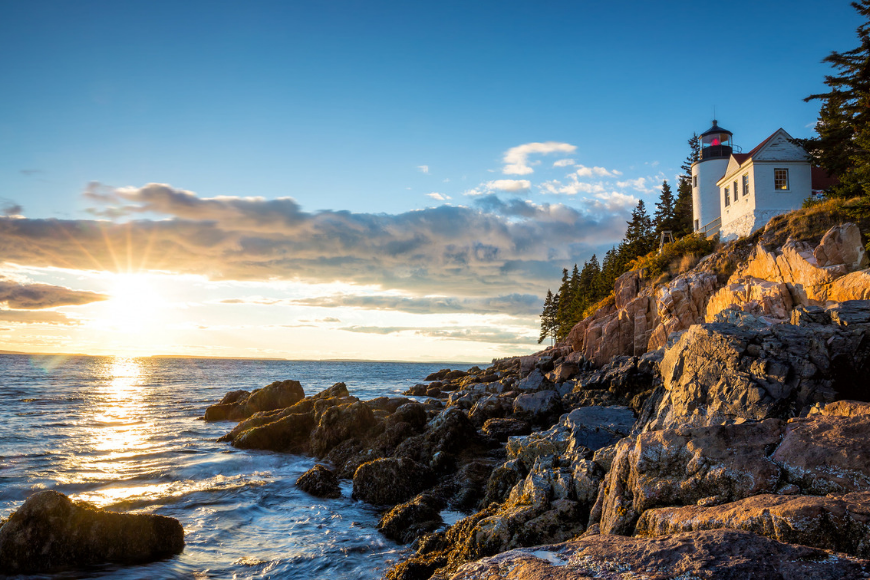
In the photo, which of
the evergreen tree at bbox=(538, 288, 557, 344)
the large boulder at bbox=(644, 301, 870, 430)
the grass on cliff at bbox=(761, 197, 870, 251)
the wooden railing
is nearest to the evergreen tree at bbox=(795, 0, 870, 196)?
the grass on cliff at bbox=(761, 197, 870, 251)

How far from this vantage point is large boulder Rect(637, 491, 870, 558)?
15.0 ft

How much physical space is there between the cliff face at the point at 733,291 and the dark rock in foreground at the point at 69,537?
714 inches

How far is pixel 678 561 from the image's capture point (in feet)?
14.9

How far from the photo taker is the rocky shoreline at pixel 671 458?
4.80m

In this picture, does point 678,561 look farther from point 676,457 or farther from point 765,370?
point 765,370

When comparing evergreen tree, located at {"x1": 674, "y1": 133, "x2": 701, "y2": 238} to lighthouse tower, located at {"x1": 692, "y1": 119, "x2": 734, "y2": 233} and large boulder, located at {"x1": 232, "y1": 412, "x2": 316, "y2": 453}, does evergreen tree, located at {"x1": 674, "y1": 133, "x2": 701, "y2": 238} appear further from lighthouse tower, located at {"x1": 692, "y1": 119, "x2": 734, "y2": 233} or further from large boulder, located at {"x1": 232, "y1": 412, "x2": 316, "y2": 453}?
large boulder, located at {"x1": 232, "y1": 412, "x2": 316, "y2": 453}

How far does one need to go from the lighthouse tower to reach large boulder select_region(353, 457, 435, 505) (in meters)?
33.4

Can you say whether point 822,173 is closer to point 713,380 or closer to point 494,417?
point 494,417

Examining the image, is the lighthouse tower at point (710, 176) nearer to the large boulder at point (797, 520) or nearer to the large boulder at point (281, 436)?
the large boulder at point (281, 436)

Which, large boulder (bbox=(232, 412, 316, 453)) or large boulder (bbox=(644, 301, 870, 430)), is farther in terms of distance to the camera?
large boulder (bbox=(232, 412, 316, 453))

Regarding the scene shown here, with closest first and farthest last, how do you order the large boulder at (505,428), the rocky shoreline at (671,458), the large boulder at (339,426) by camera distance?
the rocky shoreline at (671,458) → the large boulder at (505,428) → the large boulder at (339,426)

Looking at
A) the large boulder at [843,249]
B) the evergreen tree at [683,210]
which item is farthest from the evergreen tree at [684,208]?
the large boulder at [843,249]

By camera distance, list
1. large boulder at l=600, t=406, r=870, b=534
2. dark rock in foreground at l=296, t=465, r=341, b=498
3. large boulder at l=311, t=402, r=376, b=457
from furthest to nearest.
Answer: large boulder at l=311, t=402, r=376, b=457 < dark rock in foreground at l=296, t=465, r=341, b=498 < large boulder at l=600, t=406, r=870, b=534

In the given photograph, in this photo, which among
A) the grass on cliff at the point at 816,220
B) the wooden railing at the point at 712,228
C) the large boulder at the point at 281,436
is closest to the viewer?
the grass on cliff at the point at 816,220
